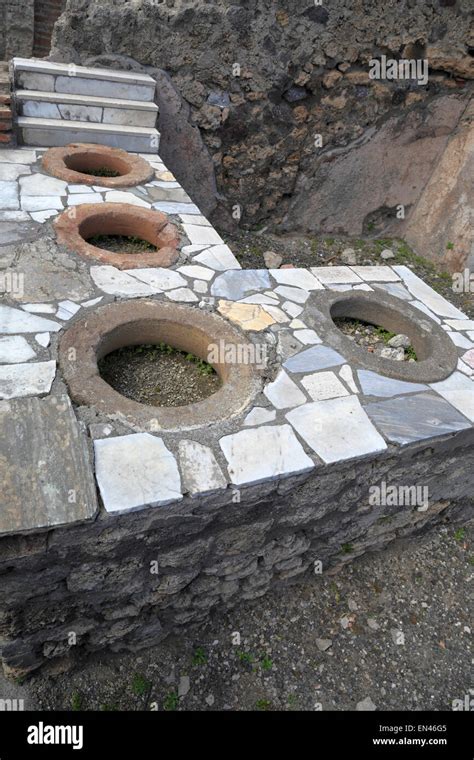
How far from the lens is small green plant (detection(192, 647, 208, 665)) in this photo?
2996 millimetres

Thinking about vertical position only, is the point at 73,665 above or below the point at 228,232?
below

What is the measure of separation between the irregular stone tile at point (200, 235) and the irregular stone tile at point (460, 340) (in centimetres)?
196

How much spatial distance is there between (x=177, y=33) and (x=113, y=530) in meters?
5.11

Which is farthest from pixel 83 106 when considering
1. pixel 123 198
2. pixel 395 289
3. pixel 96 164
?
pixel 395 289

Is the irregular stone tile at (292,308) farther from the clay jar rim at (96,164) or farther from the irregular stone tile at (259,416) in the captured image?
the clay jar rim at (96,164)

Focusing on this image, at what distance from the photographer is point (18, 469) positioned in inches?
90.4

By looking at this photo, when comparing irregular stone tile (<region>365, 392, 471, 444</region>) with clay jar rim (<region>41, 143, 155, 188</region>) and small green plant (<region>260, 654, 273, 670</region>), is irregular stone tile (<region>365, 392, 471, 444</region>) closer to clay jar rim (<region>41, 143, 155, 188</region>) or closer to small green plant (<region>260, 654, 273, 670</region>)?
small green plant (<region>260, 654, 273, 670</region>)

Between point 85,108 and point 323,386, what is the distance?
399 centimetres

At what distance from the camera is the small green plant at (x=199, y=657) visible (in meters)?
3.00

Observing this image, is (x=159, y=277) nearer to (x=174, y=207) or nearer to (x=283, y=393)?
(x=174, y=207)

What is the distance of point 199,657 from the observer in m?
3.01

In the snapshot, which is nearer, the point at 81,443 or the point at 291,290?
the point at 81,443
